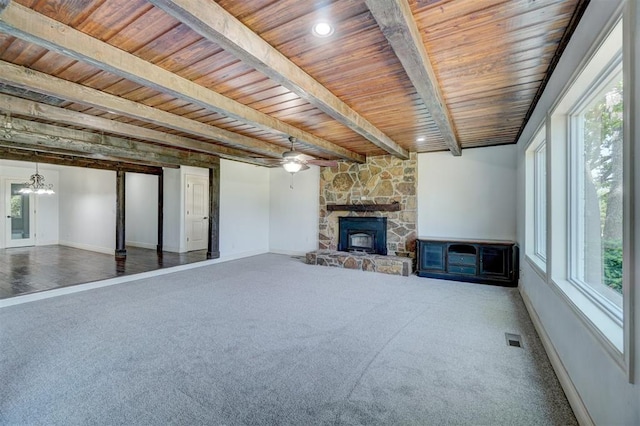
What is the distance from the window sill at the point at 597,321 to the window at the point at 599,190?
7 centimetres

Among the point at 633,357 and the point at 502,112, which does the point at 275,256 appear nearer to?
the point at 502,112

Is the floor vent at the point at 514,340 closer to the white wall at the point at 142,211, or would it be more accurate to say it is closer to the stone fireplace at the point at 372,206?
the stone fireplace at the point at 372,206

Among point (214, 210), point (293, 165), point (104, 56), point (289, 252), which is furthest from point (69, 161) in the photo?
point (104, 56)

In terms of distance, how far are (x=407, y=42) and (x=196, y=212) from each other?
785 cm

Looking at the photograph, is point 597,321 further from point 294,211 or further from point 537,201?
point 294,211

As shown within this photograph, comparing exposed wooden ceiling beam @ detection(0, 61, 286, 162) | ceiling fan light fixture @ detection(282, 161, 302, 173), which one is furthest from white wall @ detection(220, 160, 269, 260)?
ceiling fan light fixture @ detection(282, 161, 302, 173)

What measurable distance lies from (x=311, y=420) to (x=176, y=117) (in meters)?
3.91

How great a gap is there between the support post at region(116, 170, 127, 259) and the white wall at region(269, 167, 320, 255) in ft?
12.4

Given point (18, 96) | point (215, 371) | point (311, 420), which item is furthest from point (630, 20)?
point (18, 96)

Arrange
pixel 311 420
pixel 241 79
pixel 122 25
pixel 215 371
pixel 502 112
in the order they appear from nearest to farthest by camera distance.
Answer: pixel 311 420 < pixel 122 25 < pixel 215 371 < pixel 241 79 < pixel 502 112

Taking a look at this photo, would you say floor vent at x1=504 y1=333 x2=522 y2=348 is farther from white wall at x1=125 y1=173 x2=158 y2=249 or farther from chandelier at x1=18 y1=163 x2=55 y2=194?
chandelier at x1=18 y1=163 x2=55 y2=194

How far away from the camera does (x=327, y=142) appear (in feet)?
18.2

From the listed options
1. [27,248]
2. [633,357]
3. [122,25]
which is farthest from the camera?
[27,248]

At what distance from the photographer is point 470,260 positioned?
547 cm
